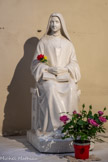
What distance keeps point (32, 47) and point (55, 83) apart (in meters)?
1.76

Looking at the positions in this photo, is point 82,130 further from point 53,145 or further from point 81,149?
point 53,145

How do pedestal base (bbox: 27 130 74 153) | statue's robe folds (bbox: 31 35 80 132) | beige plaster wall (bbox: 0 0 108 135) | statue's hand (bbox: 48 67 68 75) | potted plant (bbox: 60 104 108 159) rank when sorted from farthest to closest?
beige plaster wall (bbox: 0 0 108 135)
statue's hand (bbox: 48 67 68 75)
statue's robe folds (bbox: 31 35 80 132)
pedestal base (bbox: 27 130 74 153)
potted plant (bbox: 60 104 108 159)

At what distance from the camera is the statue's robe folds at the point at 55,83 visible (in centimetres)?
435

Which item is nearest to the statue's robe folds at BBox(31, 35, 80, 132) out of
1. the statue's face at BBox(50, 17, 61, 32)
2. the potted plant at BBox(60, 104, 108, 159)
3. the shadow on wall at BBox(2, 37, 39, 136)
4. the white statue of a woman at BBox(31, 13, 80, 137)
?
the white statue of a woman at BBox(31, 13, 80, 137)

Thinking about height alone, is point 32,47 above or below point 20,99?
above

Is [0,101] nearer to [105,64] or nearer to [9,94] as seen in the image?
[9,94]

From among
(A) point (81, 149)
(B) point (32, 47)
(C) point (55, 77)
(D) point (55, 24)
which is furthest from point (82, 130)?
(B) point (32, 47)

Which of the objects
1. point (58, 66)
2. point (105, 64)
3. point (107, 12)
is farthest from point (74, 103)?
point (107, 12)

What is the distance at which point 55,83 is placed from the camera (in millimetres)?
4492

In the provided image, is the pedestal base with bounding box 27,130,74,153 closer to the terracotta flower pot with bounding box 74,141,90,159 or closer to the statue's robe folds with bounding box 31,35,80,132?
the statue's robe folds with bounding box 31,35,80,132

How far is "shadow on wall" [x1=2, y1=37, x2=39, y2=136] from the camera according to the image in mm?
5844

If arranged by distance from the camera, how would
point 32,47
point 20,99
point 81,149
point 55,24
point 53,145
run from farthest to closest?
point 32,47, point 20,99, point 55,24, point 53,145, point 81,149

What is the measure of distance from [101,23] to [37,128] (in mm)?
3091

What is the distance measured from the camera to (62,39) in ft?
16.7
